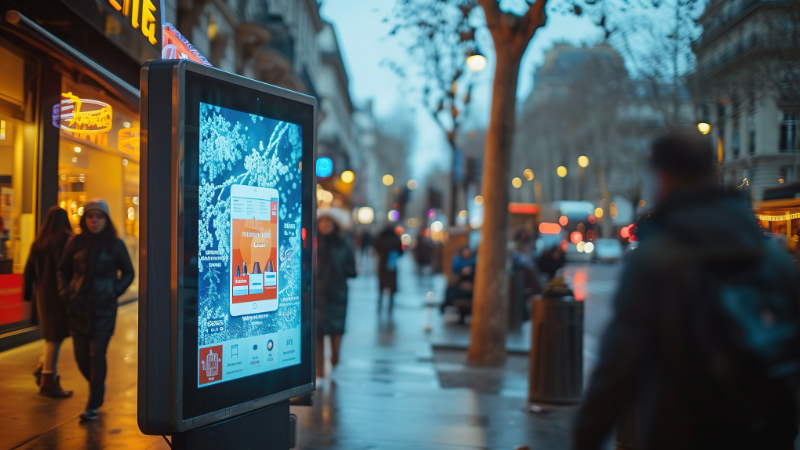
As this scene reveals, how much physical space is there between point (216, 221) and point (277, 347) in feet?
3.25

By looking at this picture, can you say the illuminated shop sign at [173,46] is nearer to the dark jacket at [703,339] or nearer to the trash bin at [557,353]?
the dark jacket at [703,339]

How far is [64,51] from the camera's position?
19.4 ft

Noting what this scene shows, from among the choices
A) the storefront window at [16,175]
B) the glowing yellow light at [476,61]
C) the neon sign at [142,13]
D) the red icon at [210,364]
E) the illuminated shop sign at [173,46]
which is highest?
the glowing yellow light at [476,61]

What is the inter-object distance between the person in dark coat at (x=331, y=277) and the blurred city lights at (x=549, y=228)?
4282cm

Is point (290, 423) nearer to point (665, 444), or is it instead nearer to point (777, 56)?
point (665, 444)

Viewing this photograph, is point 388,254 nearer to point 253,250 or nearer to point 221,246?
point 253,250

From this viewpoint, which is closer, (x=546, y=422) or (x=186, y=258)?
(x=186, y=258)

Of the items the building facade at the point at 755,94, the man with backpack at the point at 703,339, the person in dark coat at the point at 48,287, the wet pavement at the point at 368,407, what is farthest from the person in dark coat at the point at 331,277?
the man with backpack at the point at 703,339

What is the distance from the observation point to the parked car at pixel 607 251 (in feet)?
149

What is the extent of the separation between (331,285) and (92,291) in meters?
2.98

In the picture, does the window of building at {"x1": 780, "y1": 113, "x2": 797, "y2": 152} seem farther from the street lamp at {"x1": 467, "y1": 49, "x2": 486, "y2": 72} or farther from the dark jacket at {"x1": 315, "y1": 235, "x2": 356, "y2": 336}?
the street lamp at {"x1": 467, "y1": 49, "x2": 486, "y2": 72}

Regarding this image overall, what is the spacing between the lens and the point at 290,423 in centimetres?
509

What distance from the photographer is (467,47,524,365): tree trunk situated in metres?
9.73

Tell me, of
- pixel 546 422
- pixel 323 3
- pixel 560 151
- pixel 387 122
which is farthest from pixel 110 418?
pixel 387 122
